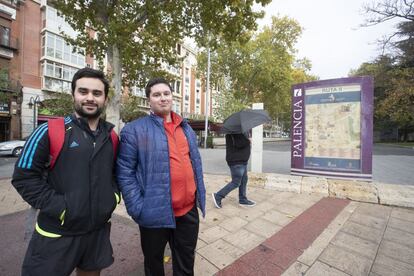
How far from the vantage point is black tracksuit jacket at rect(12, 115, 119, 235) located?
1474mm

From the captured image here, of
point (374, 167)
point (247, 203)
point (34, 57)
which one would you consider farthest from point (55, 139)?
point (34, 57)

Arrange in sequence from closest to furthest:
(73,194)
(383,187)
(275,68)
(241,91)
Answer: (73,194), (383,187), (275,68), (241,91)

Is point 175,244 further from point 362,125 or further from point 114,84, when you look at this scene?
point 114,84

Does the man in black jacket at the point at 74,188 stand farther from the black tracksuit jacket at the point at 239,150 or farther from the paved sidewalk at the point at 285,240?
the black tracksuit jacket at the point at 239,150

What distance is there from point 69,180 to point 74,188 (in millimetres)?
62

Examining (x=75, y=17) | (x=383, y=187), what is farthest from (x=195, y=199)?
(x=75, y=17)

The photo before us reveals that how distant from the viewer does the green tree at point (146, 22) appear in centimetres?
689

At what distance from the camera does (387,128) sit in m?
41.2

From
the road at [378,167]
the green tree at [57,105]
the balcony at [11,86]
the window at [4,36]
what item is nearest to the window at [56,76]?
the green tree at [57,105]

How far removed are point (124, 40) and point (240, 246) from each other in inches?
243

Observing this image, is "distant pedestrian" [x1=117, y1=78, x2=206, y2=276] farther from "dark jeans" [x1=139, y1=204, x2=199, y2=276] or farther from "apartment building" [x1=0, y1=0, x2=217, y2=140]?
"apartment building" [x1=0, y1=0, x2=217, y2=140]

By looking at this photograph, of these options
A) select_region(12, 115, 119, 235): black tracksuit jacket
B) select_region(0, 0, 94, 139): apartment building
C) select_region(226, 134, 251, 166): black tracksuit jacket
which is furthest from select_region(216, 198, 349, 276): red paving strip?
select_region(0, 0, 94, 139): apartment building

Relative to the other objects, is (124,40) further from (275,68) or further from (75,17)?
(275,68)

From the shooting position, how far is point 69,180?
153 centimetres
